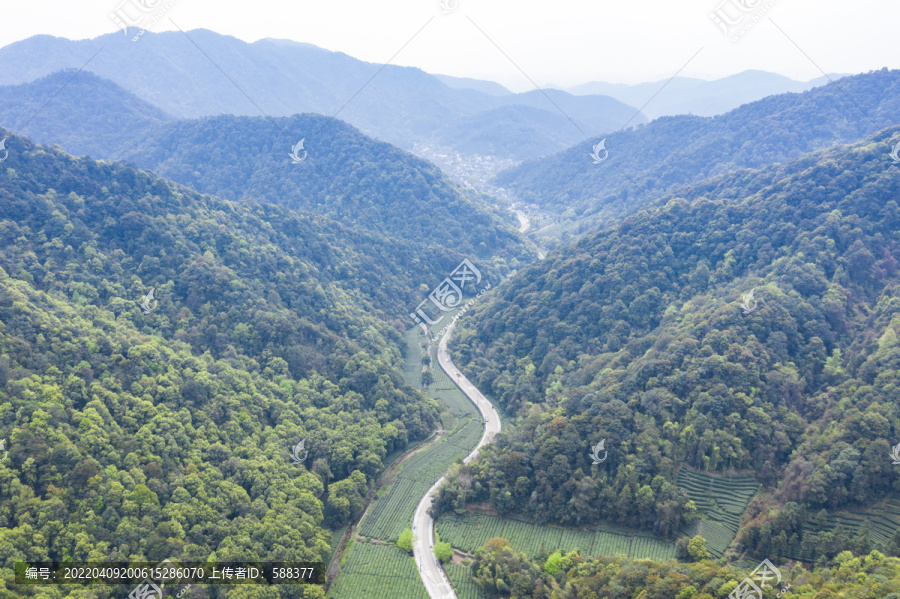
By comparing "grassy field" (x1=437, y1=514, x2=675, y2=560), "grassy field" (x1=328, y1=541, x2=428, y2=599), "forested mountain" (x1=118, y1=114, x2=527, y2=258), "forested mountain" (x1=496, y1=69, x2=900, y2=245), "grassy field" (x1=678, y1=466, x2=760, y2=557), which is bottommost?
"grassy field" (x1=328, y1=541, x2=428, y2=599)

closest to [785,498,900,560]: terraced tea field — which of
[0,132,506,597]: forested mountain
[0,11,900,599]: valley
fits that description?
[0,11,900,599]: valley

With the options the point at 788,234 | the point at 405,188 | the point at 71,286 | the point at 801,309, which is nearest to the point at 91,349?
the point at 71,286

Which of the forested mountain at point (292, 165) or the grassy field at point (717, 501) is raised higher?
the forested mountain at point (292, 165)

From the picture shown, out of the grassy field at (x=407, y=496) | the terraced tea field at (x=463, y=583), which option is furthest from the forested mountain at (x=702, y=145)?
the terraced tea field at (x=463, y=583)

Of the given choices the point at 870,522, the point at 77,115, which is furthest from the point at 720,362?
the point at 77,115

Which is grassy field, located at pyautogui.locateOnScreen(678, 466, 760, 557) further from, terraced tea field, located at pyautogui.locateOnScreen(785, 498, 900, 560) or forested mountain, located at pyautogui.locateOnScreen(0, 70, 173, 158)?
forested mountain, located at pyautogui.locateOnScreen(0, 70, 173, 158)

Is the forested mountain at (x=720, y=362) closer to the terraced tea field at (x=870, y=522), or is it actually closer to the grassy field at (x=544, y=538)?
the terraced tea field at (x=870, y=522)
